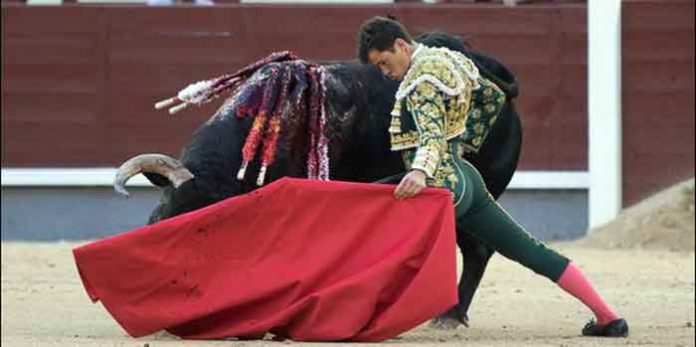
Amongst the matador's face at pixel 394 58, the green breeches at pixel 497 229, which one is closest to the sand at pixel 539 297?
the green breeches at pixel 497 229

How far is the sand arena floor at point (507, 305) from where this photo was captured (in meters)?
5.96

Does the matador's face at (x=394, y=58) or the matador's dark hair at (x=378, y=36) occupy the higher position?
the matador's dark hair at (x=378, y=36)

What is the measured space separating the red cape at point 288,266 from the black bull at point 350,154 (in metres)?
0.33

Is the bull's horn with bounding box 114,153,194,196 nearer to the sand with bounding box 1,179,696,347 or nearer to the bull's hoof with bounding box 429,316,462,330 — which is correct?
the sand with bounding box 1,179,696,347

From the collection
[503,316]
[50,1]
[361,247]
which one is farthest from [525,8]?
[361,247]

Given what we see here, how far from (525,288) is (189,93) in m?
2.70

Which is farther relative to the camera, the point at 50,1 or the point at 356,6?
the point at 50,1

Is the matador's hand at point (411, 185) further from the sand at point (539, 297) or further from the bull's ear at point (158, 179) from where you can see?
the bull's ear at point (158, 179)

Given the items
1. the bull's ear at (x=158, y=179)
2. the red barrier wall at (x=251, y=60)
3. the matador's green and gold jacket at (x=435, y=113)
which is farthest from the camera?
the red barrier wall at (x=251, y=60)

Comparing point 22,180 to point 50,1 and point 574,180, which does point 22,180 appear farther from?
point 574,180

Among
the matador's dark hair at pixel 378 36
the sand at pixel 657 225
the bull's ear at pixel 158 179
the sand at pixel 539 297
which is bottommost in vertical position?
the sand at pixel 657 225

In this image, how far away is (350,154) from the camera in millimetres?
6715

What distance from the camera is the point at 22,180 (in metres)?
11.8

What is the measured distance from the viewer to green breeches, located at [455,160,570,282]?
225 inches
